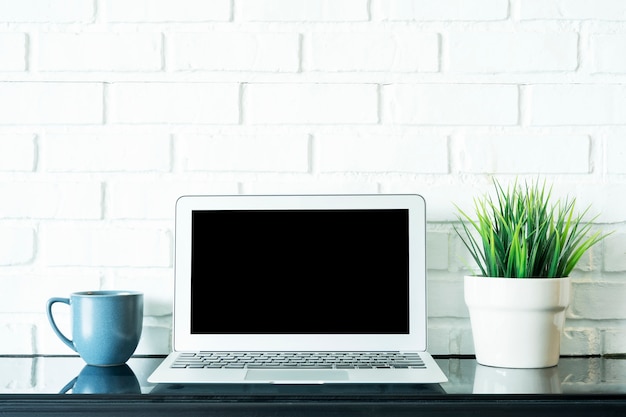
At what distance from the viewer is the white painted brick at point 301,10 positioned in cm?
124

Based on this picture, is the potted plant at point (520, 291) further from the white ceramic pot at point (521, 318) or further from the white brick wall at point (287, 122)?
the white brick wall at point (287, 122)

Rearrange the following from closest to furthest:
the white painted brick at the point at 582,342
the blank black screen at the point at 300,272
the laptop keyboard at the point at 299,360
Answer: the laptop keyboard at the point at 299,360 < the blank black screen at the point at 300,272 < the white painted brick at the point at 582,342

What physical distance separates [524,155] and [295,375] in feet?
1.94

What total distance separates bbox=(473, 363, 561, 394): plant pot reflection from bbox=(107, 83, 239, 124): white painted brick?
61cm

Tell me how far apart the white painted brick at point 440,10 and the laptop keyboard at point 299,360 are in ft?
1.95

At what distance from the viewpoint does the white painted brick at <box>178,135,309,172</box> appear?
1237 millimetres

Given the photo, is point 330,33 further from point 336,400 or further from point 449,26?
point 336,400

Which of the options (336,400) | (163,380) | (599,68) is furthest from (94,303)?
(599,68)

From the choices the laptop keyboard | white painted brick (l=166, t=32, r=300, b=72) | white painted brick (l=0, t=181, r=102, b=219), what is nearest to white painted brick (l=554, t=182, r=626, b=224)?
the laptop keyboard

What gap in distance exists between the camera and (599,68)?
1.25m

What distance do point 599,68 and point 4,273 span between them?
3.68 feet

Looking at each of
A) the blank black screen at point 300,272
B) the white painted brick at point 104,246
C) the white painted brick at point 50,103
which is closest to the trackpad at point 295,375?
the blank black screen at point 300,272

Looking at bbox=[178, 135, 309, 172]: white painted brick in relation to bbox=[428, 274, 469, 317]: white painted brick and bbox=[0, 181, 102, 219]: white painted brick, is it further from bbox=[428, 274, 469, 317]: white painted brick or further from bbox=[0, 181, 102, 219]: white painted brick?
bbox=[428, 274, 469, 317]: white painted brick

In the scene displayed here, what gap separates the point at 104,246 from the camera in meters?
1.23
